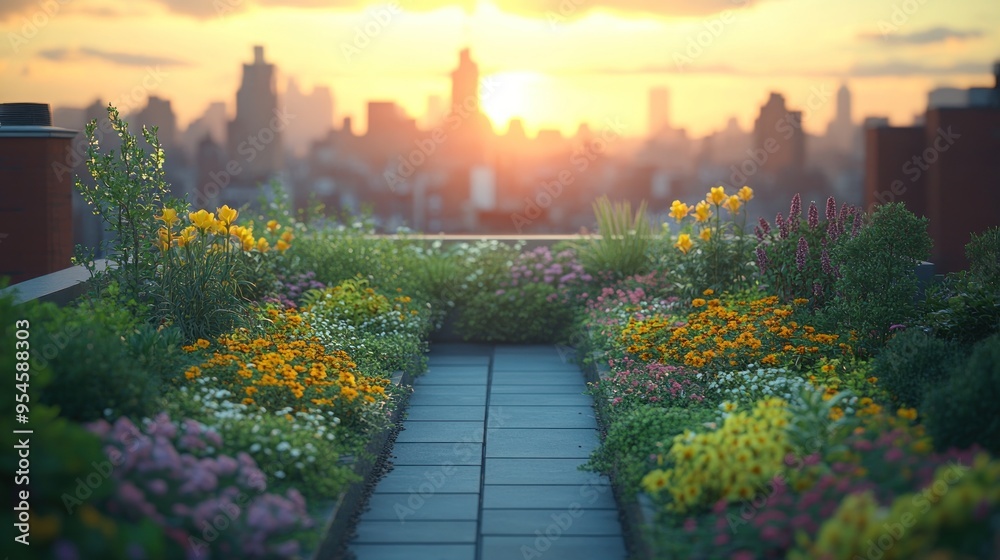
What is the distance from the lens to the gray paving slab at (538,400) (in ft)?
21.6

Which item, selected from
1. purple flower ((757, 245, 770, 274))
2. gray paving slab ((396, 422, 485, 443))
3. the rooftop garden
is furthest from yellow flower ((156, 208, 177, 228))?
purple flower ((757, 245, 770, 274))

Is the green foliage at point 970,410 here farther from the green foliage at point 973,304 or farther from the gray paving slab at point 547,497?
the gray paving slab at point 547,497

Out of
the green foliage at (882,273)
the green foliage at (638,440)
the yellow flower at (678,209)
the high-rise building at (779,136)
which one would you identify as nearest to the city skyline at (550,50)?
the yellow flower at (678,209)

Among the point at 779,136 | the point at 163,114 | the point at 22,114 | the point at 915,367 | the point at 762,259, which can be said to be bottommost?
the point at 915,367

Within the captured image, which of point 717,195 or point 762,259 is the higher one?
point 717,195

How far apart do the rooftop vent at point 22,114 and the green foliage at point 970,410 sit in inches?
327

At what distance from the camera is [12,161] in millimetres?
8078

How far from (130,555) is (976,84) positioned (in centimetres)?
1676

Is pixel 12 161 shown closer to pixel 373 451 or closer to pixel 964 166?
pixel 373 451

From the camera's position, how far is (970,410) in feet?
11.4

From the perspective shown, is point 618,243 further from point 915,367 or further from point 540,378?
point 915,367

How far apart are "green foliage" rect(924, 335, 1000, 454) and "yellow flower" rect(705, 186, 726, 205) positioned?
14.1ft

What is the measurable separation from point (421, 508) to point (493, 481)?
1.76 ft

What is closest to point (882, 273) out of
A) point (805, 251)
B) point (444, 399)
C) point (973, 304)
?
point (973, 304)
